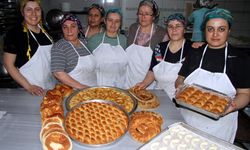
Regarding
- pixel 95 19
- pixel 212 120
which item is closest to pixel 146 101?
pixel 212 120

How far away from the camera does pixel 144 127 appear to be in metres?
1.62

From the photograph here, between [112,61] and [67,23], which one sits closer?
[67,23]

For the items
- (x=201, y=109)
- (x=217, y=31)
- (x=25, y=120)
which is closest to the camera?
(x=25, y=120)

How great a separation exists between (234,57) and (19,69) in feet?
7.21

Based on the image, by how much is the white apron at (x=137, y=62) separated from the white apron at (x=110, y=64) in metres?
0.08

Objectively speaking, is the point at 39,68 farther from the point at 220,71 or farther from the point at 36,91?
the point at 220,71

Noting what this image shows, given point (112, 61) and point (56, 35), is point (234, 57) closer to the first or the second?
Result: point (112, 61)

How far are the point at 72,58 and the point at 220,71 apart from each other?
61.0 inches

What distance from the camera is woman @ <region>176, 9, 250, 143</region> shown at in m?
2.13

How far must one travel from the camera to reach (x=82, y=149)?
1.48 metres

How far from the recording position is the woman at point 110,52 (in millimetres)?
3021

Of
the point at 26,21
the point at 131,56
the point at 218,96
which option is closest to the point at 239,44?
the point at 131,56

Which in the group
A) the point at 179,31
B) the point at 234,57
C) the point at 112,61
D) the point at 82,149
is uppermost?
the point at 179,31

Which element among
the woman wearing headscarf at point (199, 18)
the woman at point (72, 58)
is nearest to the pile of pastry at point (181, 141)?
the woman at point (72, 58)
